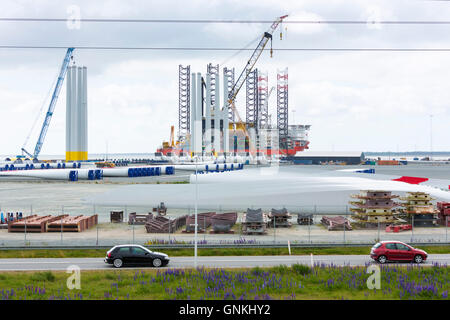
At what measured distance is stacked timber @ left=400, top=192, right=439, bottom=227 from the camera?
133 ft

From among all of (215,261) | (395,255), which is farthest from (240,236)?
(395,255)

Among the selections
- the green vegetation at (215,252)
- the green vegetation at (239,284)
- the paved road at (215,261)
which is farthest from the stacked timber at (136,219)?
the green vegetation at (239,284)

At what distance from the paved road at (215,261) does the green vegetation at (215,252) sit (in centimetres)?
105

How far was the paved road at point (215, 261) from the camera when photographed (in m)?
25.1

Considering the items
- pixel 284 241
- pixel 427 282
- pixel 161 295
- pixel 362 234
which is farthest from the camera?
pixel 362 234

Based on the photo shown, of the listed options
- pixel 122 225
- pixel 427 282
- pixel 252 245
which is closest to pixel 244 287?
pixel 427 282

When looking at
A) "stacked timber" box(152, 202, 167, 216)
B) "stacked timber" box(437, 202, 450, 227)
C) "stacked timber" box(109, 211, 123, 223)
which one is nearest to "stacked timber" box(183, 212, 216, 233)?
"stacked timber" box(152, 202, 167, 216)

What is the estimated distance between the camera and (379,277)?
19438 millimetres

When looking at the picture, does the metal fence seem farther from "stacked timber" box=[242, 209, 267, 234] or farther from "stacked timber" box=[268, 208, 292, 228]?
"stacked timber" box=[268, 208, 292, 228]

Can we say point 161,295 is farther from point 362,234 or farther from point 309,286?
point 362,234

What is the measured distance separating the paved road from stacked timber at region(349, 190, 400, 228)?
11.4 m

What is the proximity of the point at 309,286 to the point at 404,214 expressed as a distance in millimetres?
Answer: 26397

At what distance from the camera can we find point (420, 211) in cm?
4059

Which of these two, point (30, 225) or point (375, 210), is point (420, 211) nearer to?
point (375, 210)
